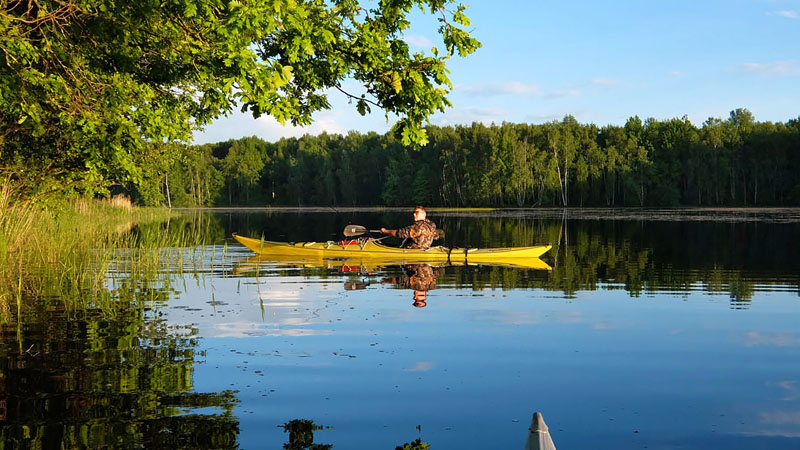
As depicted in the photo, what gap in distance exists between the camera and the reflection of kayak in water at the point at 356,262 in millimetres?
18734

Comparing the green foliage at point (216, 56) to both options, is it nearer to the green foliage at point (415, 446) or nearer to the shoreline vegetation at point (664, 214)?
the green foliage at point (415, 446)

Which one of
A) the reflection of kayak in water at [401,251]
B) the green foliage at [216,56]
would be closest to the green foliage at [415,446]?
the green foliage at [216,56]

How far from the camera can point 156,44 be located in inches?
384

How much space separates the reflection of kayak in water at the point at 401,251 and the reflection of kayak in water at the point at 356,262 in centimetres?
11

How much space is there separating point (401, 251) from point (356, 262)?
1.27m

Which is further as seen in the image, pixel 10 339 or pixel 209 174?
pixel 209 174

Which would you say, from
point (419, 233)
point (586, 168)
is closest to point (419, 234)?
point (419, 233)

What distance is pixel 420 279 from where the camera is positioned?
16.0 metres

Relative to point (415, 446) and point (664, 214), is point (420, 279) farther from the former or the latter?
point (664, 214)

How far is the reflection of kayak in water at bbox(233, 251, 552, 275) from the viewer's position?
61.5 feet

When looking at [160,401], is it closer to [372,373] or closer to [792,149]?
[372,373]

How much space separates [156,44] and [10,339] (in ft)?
13.4

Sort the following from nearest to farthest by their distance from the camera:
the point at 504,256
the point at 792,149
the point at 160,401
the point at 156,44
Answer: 1. the point at 160,401
2. the point at 156,44
3. the point at 504,256
4. the point at 792,149

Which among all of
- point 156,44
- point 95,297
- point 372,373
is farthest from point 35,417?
point 95,297
